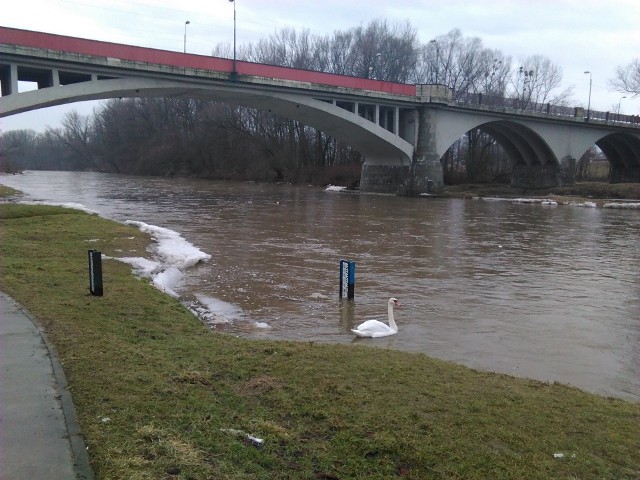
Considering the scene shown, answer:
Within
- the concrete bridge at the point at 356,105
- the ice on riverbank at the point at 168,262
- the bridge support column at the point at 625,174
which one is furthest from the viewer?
the bridge support column at the point at 625,174

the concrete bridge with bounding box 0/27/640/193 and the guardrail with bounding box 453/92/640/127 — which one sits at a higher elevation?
the guardrail with bounding box 453/92/640/127

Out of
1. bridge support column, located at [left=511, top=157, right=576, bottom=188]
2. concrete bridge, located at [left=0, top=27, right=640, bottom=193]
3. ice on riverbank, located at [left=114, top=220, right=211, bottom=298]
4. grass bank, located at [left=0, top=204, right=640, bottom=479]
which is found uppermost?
concrete bridge, located at [left=0, top=27, right=640, bottom=193]

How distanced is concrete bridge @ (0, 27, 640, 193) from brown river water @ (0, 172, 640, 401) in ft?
29.8

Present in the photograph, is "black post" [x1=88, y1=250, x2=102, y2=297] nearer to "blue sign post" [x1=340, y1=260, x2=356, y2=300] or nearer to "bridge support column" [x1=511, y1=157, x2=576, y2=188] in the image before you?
"blue sign post" [x1=340, y1=260, x2=356, y2=300]

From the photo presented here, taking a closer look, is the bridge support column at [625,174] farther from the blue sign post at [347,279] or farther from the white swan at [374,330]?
the white swan at [374,330]

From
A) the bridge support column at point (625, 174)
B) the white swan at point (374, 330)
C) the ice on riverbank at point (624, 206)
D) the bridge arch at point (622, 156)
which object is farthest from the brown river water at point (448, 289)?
the bridge support column at point (625, 174)

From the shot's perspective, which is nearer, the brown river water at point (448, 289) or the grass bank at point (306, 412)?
the grass bank at point (306, 412)

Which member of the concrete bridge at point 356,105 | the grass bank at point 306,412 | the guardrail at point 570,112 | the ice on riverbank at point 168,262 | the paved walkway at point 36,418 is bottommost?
the ice on riverbank at point 168,262

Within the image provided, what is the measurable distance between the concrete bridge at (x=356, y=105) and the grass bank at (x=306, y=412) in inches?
908

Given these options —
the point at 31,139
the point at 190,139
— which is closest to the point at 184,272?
the point at 190,139

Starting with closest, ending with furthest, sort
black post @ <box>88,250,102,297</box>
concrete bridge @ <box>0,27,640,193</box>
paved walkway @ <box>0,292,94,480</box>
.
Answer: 1. paved walkway @ <box>0,292,94,480</box>
2. black post @ <box>88,250,102,297</box>
3. concrete bridge @ <box>0,27,640,193</box>

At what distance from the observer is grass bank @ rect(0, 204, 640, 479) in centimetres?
318

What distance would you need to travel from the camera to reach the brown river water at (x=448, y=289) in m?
7.22

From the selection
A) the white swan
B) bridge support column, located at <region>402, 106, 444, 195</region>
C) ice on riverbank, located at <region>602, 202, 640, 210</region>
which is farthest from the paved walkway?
bridge support column, located at <region>402, 106, 444, 195</region>
